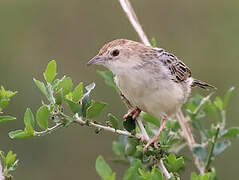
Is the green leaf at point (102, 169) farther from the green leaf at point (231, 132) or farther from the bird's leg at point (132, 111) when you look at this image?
the green leaf at point (231, 132)

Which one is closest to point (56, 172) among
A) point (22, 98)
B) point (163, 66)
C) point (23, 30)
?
point (22, 98)

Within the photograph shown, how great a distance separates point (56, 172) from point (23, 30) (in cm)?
227

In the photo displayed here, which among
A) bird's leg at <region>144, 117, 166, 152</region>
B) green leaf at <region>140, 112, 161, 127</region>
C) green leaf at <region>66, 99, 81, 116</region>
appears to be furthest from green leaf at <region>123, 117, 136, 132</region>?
green leaf at <region>140, 112, 161, 127</region>

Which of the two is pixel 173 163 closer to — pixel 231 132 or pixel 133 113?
pixel 133 113

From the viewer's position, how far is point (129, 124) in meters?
3.46

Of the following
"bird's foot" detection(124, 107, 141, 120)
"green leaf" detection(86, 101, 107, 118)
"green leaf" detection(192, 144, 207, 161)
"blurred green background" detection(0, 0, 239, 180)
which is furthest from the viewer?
"blurred green background" detection(0, 0, 239, 180)

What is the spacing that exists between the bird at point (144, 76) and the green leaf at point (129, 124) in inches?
19.1

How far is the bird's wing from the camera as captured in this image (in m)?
4.71

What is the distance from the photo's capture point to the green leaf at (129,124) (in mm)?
3432

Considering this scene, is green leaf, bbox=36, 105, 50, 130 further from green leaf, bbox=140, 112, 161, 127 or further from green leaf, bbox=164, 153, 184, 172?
green leaf, bbox=140, 112, 161, 127

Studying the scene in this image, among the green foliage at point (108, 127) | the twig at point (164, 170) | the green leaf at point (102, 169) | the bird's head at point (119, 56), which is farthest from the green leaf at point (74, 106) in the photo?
the bird's head at point (119, 56)

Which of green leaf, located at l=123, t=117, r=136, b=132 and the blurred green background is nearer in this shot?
green leaf, located at l=123, t=117, r=136, b=132

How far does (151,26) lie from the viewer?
905 cm

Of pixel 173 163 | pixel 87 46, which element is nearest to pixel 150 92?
pixel 173 163
